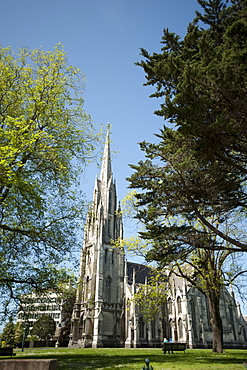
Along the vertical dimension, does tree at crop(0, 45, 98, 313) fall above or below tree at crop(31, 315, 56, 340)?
above

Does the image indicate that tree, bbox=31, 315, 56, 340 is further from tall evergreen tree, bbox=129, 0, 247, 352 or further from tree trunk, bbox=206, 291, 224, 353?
tall evergreen tree, bbox=129, 0, 247, 352

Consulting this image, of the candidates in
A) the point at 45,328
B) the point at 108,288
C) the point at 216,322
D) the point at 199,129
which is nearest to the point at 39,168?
the point at 199,129

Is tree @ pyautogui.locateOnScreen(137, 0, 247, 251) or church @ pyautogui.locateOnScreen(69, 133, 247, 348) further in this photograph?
church @ pyautogui.locateOnScreen(69, 133, 247, 348)

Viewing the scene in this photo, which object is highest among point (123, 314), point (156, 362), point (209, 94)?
point (209, 94)

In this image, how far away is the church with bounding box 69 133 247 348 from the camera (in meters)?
41.0

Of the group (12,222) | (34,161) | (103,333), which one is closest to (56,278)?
(12,222)

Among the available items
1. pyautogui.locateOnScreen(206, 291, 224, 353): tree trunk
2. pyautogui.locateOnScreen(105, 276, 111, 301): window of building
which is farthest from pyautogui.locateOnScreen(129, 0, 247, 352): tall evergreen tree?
pyautogui.locateOnScreen(105, 276, 111, 301): window of building

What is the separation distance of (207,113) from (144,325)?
4316cm

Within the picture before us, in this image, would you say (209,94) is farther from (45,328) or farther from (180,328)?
(45,328)

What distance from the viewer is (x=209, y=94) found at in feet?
26.8

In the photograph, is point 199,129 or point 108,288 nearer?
point 199,129

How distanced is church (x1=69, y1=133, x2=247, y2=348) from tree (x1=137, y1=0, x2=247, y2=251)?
2944cm

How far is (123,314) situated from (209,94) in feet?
144

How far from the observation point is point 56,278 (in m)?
12.3
